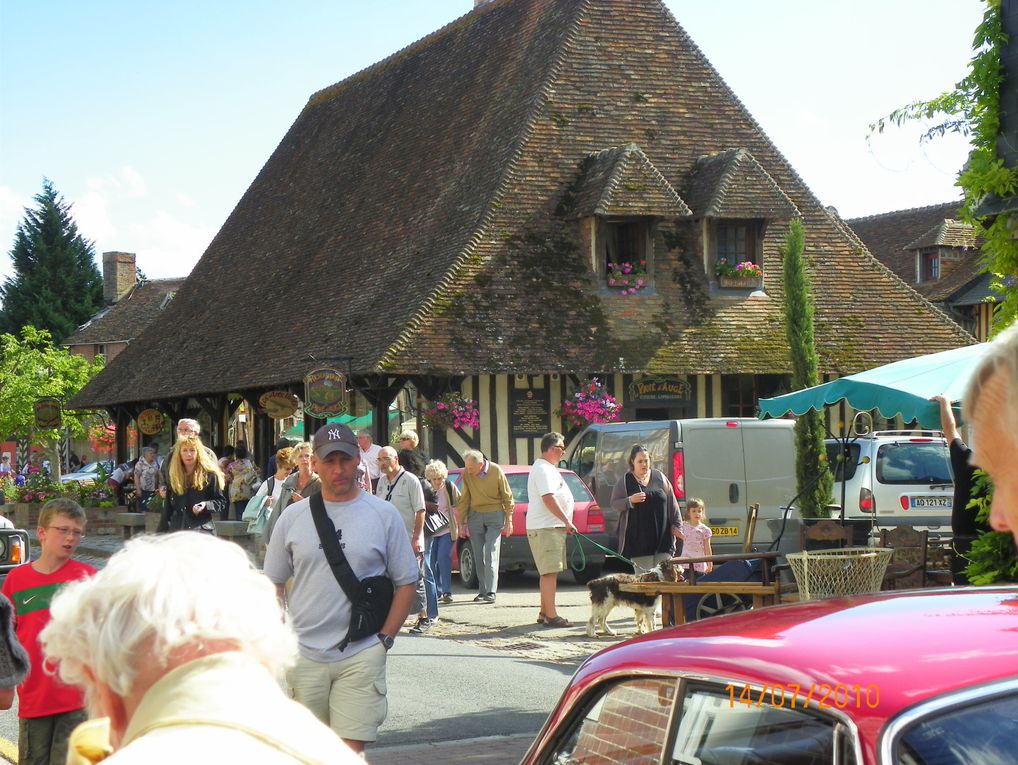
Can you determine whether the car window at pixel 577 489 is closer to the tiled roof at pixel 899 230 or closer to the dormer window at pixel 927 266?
the dormer window at pixel 927 266

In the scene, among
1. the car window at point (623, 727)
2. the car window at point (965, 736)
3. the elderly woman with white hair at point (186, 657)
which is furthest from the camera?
the car window at point (623, 727)

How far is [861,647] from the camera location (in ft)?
10.5

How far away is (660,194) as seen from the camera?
2448cm

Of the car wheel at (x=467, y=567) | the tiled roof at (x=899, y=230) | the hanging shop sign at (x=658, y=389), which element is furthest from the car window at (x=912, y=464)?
the tiled roof at (x=899, y=230)

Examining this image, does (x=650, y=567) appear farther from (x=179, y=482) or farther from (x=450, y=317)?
(x=450, y=317)

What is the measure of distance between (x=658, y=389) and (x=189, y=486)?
48.4 ft

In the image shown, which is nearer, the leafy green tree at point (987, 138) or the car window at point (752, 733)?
the car window at point (752, 733)

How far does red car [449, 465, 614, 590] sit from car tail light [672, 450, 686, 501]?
3.26 feet

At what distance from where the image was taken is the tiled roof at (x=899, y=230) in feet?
162

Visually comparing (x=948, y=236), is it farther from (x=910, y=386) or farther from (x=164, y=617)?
(x=164, y=617)

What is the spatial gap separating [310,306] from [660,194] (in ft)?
23.3

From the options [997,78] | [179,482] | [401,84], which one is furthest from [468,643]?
[401,84]

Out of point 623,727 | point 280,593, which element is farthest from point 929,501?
point 623,727

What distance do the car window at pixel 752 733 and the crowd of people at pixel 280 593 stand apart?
0.86 meters
